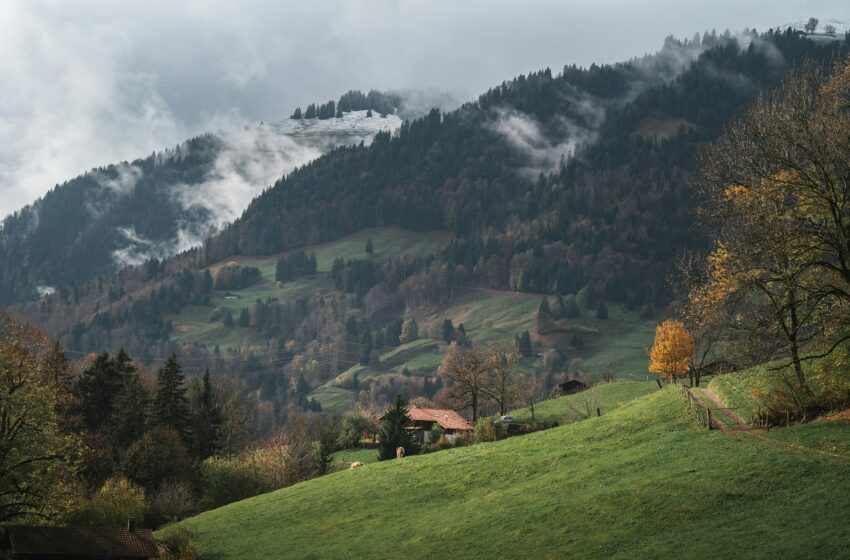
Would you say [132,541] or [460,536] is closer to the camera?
[460,536]

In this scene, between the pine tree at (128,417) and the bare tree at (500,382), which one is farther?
the bare tree at (500,382)

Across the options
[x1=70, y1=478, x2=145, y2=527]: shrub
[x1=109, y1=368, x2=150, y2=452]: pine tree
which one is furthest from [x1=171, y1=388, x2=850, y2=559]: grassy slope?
[x1=109, y1=368, x2=150, y2=452]: pine tree

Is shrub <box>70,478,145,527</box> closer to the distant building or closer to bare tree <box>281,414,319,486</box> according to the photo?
bare tree <box>281,414,319,486</box>

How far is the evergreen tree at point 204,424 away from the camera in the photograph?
111 meters

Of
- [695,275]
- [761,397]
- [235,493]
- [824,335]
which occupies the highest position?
[695,275]

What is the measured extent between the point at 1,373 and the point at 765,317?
45.7 m

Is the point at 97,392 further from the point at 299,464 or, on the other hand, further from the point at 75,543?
the point at 75,543

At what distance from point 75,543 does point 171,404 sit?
169 feet

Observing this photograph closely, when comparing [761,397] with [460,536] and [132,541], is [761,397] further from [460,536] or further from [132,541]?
[132,541]

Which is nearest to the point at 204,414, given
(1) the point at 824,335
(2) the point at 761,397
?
(2) the point at 761,397

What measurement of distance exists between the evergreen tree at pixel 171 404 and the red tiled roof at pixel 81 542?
4738cm

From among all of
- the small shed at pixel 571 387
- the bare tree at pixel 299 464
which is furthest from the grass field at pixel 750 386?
the small shed at pixel 571 387

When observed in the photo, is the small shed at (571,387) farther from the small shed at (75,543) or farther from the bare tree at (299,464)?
the small shed at (75,543)

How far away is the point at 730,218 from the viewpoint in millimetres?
45750
